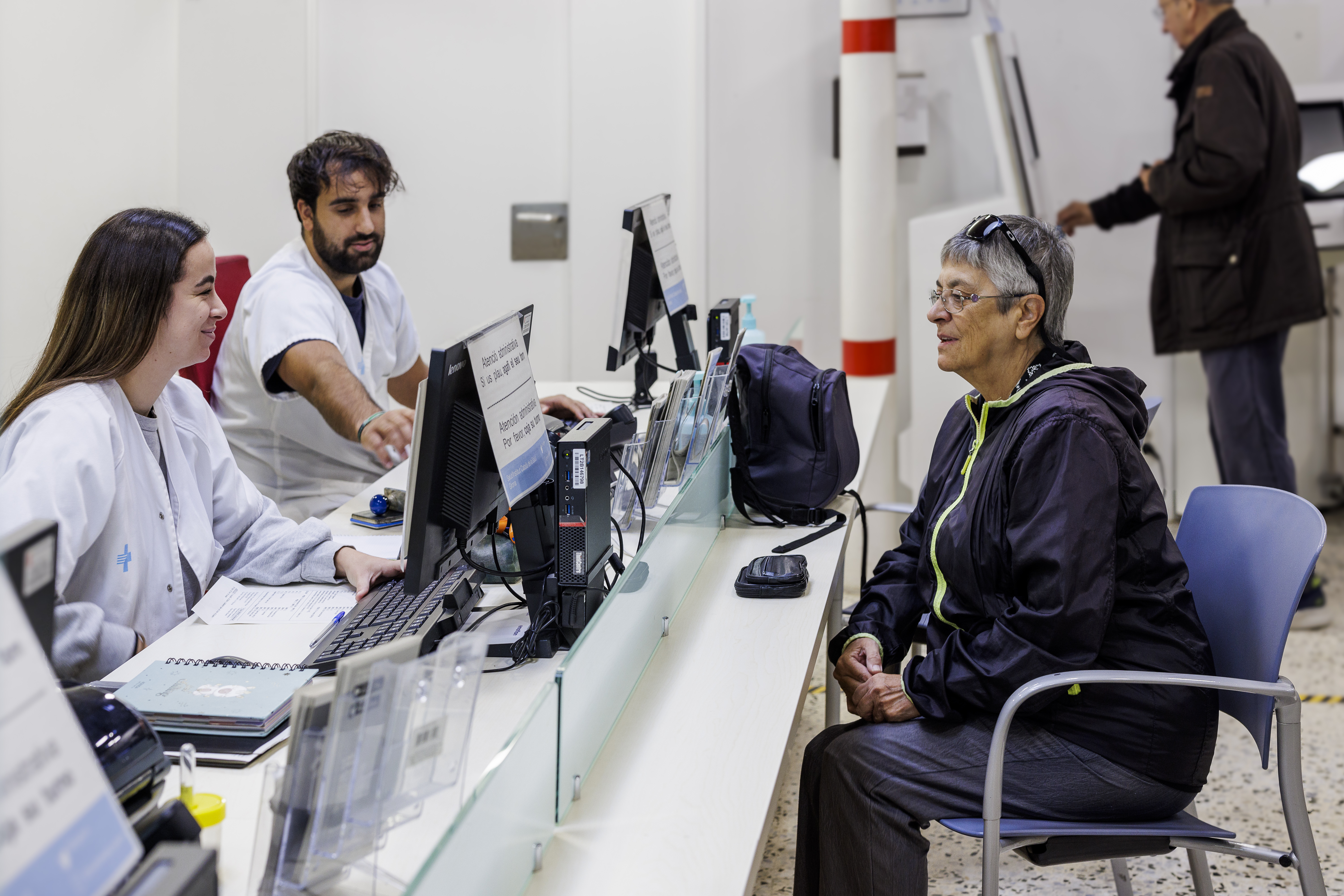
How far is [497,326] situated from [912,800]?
86cm

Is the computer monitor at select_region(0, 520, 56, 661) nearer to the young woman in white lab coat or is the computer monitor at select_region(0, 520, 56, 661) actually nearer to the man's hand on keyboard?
the young woman in white lab coat

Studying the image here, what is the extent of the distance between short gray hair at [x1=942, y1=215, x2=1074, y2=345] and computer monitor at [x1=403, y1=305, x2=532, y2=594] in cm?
80

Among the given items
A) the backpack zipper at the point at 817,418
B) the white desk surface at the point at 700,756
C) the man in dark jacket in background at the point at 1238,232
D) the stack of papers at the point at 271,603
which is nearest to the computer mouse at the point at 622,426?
the backpack zipper at the point at 817,418

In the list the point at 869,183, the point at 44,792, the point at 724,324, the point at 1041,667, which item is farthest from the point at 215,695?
the point at 869,183

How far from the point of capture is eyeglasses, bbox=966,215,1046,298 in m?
1.85

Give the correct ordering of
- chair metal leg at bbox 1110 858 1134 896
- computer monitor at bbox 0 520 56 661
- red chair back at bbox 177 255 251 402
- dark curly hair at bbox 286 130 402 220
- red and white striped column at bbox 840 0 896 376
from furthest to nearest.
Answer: red and white striped column at bbox 840 0 896 376 < red chair back at bbox 177 255 251 402 < dark curly hair at bbox 286 130 402 220 < chair metal leg at bbox 1110 858 1134 896 < computer monitor at bbox 0 520 56 661

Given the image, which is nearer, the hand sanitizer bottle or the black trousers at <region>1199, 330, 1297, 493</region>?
the hand sanitizer bottle

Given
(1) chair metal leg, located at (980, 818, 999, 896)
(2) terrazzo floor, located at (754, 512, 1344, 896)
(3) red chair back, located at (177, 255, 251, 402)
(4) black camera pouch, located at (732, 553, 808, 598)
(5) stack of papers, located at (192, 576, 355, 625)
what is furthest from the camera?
(3) red chair back, located at (177, 255, 251, 402)

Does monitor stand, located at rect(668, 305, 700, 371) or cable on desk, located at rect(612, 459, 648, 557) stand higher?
monitor stand, located at rect(668, 305, 700, 371)

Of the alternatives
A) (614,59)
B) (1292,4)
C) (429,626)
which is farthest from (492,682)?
(1292,4)

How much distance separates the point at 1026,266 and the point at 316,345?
164 cm

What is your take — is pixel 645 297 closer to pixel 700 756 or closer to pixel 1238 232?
pixel 700 756

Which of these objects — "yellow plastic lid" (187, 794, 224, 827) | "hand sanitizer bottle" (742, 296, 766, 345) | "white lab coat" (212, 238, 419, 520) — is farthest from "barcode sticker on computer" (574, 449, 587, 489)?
"hand sanitizer bottle" (742, 296, 766, 345)

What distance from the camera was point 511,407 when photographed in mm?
1648
